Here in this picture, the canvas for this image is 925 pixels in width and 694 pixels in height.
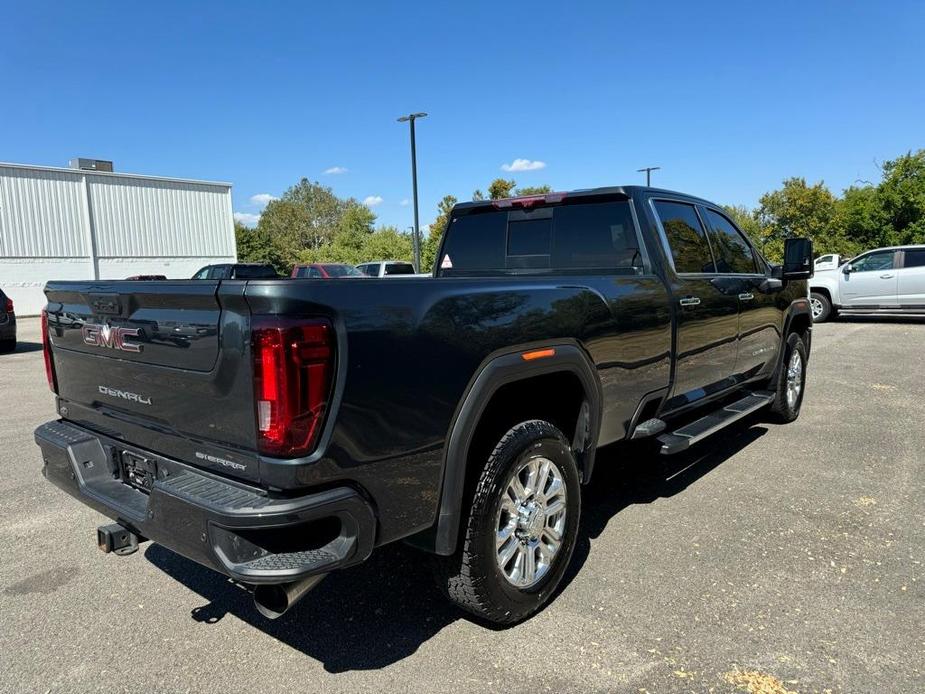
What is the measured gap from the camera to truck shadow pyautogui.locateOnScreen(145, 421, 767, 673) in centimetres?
276

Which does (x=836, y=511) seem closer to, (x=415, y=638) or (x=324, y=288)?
(x=415, y=638)

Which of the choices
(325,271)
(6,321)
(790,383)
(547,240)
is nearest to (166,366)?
(547,240)

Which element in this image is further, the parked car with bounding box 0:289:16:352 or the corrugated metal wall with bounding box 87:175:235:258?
the corrugated metal wall with bounding box 87:175:235:258

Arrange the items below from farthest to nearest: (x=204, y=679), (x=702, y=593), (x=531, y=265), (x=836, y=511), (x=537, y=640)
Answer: (x=531, y=265)
(x=836, y=511)
(x=702, y=593)
(x=537, y=640)
(x=204, y=679)

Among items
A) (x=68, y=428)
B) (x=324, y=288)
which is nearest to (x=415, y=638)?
(x=324, y=288)

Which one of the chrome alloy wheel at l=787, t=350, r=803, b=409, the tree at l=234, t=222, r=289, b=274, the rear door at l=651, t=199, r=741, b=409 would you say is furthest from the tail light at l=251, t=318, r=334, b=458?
the tree at l=234, t=222, r=289, b=274

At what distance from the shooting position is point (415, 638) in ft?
9.29

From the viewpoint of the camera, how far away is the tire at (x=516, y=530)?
2.67 metres

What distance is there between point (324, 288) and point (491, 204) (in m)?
2.69

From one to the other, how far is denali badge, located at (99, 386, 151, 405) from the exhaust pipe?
0.88 meters

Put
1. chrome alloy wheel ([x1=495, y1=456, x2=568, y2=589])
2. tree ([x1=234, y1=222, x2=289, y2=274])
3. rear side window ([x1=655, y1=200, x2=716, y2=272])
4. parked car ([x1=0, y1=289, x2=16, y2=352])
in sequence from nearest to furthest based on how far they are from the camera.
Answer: chrome alloy wheel ([x1=495, y1=456, x2=568, y2=589]) → rear side window ([x1=655, y1=200, x2=716, y2=272]) → parked car ([x1=0, y1=289, x2=16, y2=352]) → tree ([x1=234, y1=222, x2=289, y2=274])

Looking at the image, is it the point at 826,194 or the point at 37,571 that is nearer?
the point at 37,571

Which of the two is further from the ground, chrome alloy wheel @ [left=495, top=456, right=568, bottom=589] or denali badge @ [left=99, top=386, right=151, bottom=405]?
denali badge @ [left=99, top=386, right=151, bottom=405]

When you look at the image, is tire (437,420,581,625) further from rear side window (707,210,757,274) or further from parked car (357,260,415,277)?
parked car (357,260,415,277)
